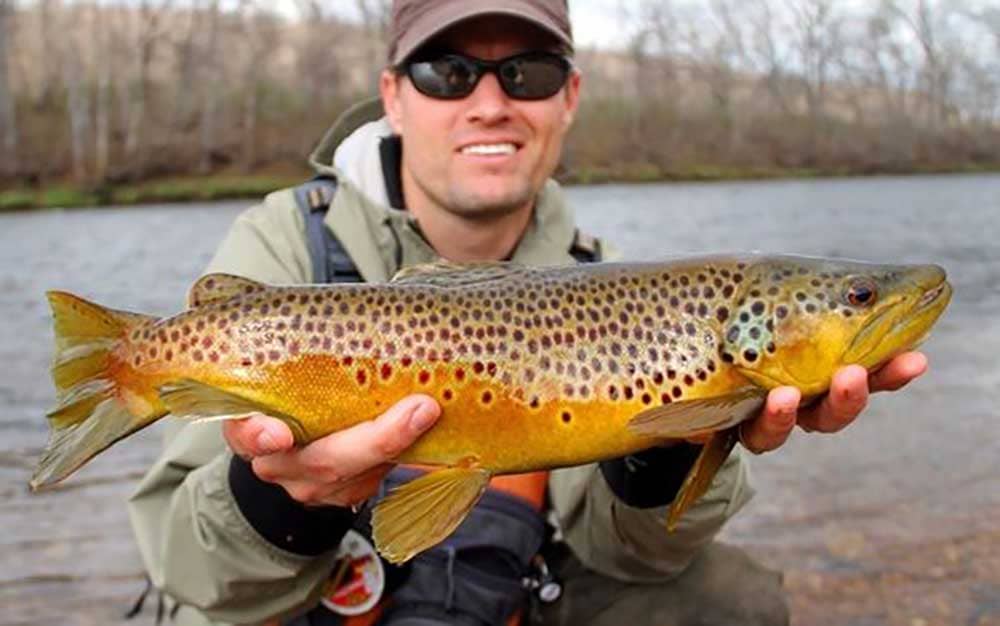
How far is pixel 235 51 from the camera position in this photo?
66.2 metres

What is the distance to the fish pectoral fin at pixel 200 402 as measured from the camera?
90.5 inches

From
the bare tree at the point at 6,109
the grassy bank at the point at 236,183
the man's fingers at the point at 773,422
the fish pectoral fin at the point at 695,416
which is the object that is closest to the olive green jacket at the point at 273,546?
the man's fingers at the point at 773,422

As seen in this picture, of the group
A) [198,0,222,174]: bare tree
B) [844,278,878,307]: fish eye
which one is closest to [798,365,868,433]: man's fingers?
[844,278,878,307]: fish eye

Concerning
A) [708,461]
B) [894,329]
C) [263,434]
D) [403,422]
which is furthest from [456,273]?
[894,329]

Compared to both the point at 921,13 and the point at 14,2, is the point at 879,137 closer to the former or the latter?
the point at 921,13

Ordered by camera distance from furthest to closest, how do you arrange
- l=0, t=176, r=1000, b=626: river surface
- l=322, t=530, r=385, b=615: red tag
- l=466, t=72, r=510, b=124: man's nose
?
l=0, t=176, r=1000, b=626: river surface, l=466, t=72, r=510, b=124: man's nose, l=322, t=530, r=385, b=615: red tag

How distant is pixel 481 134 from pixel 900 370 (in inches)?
64.9

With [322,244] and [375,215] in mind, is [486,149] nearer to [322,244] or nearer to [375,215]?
[375,215]

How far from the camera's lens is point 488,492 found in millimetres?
3535

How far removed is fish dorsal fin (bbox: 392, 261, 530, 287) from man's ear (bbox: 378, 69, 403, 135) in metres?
1.37

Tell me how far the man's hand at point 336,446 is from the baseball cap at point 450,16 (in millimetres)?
1531

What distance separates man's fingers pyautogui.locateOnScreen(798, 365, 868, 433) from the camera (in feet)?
7.63

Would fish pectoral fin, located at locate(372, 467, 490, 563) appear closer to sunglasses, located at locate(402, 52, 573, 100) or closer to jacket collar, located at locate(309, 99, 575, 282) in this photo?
jacket collar, located at locate(309, 99, 575, 282)

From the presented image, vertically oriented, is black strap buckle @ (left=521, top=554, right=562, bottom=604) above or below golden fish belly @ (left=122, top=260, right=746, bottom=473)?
below
